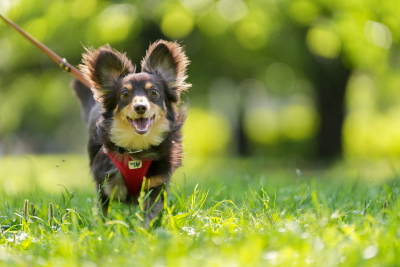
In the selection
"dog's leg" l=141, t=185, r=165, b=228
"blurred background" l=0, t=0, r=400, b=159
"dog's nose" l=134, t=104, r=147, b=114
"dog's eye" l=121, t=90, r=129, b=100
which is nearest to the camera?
"dog's leg" l=141, t=185, r=165, b=228

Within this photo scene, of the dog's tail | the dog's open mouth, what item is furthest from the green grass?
the dog's tail

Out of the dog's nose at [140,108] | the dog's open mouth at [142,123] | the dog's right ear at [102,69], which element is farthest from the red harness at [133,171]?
the dog's right ear at [102,69]

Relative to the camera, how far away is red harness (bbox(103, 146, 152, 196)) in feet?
12.5

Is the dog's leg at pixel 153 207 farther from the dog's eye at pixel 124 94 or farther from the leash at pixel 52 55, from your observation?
the leash at pixel 52 55

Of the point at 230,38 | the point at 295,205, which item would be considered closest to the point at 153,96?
the point at 295,205

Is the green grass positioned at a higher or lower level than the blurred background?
lower

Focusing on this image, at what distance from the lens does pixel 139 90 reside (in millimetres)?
3943

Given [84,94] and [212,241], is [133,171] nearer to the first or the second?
[212,241]

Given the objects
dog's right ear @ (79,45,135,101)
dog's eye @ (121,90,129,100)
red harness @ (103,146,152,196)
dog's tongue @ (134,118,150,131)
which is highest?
dog's right ear @ (79,45,135,101)

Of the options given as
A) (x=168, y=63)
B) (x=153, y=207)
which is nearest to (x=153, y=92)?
(x=168, y=63)

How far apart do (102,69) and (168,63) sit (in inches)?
21.9

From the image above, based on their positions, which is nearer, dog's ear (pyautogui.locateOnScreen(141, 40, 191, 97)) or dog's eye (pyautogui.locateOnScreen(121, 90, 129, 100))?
dog's eye (pyautogui.locateOnScreen(121, 90, 129, 100))

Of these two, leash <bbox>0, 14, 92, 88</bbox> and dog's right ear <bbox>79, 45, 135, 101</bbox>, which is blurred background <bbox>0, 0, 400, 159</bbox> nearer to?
leash <bbox>0, 14, 92, 88</bbox>

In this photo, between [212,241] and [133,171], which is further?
[133,171]
